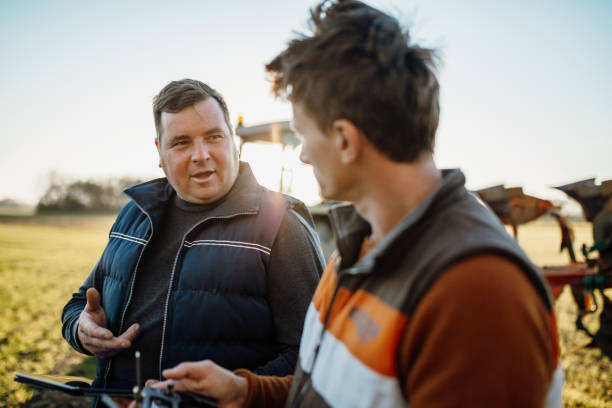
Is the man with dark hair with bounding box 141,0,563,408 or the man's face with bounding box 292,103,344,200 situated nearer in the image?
the man with dark hair with bounding box 141,0,563,408

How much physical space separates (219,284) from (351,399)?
103cm

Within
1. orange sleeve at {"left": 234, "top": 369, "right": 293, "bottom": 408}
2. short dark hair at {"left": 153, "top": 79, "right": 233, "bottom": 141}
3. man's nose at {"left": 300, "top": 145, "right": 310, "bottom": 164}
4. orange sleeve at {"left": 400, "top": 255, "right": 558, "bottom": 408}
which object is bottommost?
orange sleeve at {"left": 234, "top": 369, "right": 293, "bottom": 408}

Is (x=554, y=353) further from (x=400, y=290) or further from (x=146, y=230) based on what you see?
(x=146, y=230)

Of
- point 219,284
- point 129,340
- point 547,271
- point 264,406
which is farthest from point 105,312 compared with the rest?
point 547,271

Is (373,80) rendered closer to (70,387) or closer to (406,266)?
(406,266)

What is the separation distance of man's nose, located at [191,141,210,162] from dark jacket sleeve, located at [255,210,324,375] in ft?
1.81

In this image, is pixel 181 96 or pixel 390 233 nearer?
pixel 390 233

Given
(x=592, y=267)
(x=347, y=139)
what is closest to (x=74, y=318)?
(x=347, y=139)

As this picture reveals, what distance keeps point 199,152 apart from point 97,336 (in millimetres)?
1046

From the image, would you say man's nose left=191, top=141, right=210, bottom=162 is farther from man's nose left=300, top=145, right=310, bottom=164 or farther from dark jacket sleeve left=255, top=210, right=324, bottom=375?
man's nose left=300, top=145, right=310, bottom=164

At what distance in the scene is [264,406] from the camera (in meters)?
1.48

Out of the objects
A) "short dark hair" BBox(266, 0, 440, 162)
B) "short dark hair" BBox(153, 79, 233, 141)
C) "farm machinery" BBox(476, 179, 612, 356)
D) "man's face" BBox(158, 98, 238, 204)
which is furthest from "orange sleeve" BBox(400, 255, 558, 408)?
"farm machinery" BBox(476, 179, 612, 356)

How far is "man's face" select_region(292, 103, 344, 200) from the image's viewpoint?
1089mm

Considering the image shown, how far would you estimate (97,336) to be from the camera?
185 centimetres
